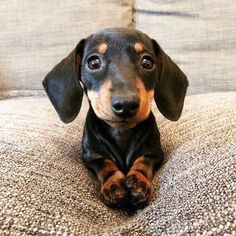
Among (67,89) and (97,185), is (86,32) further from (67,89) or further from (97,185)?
(97,185)

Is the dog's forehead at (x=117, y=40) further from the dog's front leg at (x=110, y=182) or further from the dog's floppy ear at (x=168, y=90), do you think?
the dog's front leg at (x=110, y=182)

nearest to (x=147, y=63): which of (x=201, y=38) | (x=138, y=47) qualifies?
(x=138, y=47)

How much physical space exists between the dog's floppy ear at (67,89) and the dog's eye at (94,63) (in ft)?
0.17

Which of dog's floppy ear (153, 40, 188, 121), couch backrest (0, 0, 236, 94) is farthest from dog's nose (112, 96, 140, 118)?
couch backrest (0, 0, 236, 94)

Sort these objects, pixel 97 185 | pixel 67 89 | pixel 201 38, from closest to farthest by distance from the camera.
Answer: pixel 97 185 → pixel 67 89 → pixel 201 38

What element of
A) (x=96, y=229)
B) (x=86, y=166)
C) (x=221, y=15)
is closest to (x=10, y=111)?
(x=86, y=166)

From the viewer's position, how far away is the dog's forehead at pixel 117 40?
123 cm

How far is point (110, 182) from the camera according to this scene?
111 centimetres

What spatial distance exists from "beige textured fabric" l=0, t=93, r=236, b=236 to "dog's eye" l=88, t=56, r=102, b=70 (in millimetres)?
249

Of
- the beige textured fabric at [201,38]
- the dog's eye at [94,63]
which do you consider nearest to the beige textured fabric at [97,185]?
the dog's eye at [94,63]

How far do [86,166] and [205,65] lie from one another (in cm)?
109

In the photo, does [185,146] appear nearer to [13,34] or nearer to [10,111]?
[10,111]

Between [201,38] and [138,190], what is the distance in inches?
51.1

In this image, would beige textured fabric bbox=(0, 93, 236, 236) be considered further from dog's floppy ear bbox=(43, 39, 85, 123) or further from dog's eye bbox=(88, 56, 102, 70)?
dog's eye bbox=(88, 56, 102, 70)
